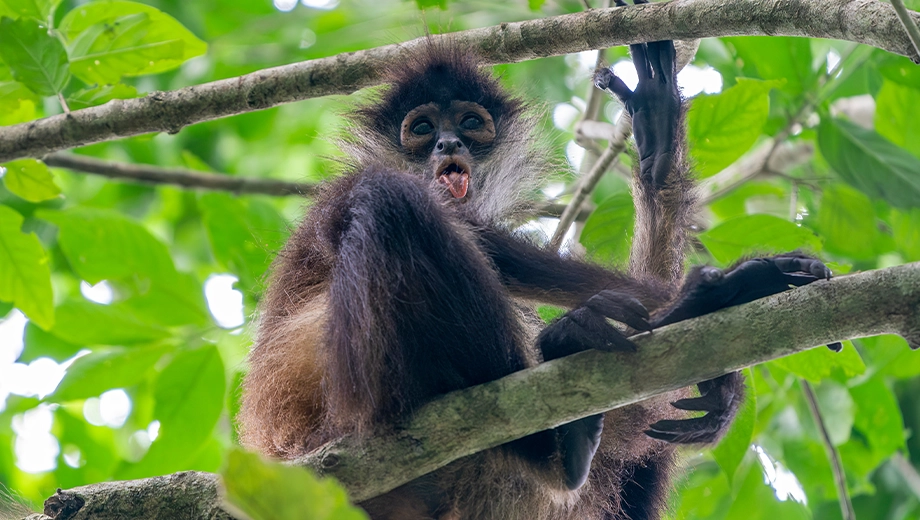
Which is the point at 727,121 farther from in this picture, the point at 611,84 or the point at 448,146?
the point at 448,146

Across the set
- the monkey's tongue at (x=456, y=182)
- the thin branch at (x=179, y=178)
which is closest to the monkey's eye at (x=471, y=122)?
the monkey's tongue at (x=456, y=182)

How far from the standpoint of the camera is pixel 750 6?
11.1ft

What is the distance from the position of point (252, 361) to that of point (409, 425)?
54.2 inches

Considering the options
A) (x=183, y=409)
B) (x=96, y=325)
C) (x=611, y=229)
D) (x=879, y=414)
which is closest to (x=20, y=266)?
(x=96, y=325)

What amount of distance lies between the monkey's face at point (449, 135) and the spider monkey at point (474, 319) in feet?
0.08

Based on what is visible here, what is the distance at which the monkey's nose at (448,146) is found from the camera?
193 inches

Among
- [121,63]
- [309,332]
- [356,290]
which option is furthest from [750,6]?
[121,63]

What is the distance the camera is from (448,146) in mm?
4902

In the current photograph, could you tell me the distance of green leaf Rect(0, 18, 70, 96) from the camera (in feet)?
13.0

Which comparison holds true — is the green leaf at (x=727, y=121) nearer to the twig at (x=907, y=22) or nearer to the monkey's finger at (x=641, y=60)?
the monkey's finger at (x=641, y=60)

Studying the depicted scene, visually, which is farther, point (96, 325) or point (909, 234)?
point (909, 234)

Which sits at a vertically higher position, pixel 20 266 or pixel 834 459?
pixel 20 266

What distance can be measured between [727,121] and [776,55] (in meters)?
0.88

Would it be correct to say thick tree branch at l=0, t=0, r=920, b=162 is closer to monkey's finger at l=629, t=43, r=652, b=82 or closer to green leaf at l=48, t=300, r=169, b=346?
monkey's finger at l=629, t=43, r=652, b=82
